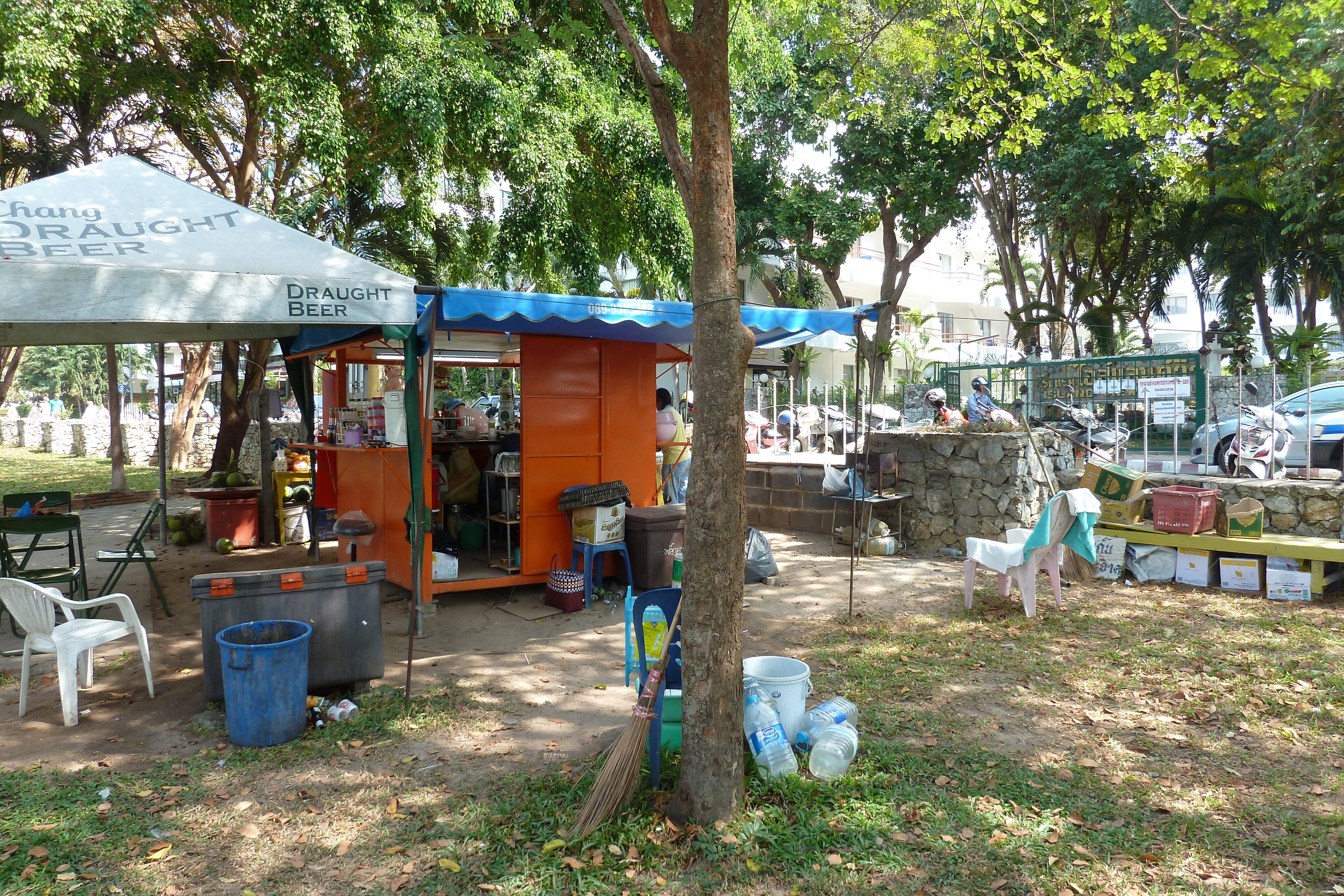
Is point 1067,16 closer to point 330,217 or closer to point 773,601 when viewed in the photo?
point 773,601

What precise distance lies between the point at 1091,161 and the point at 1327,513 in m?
10.9

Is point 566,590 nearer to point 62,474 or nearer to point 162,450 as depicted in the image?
point 162,450

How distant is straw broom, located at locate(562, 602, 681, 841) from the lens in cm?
332

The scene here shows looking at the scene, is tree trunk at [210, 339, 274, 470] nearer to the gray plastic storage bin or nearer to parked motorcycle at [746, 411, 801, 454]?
parked motorcycle at [746, 411, 801, 454]

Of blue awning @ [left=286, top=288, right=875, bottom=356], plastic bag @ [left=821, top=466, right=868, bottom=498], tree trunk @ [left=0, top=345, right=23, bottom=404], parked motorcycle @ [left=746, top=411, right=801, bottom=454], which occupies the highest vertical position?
tree trunk @ [left=0, top=345, right=23, bottom=404]

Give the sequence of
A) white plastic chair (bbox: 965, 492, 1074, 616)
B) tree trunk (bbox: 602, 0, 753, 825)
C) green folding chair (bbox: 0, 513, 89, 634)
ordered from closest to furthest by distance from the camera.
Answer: tree trunk (bbox: 602, 0, 753, 825), green folding chair (bbox: 0, 513, 89, 634), white plastic chair (bbox: 965, 492, 1074, 616)

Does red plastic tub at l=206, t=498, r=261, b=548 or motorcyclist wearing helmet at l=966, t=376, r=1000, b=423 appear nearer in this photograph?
red plastic tub at l=206, t=498, r=261, b=548

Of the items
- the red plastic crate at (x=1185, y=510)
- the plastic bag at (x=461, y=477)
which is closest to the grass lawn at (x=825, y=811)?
the red plastic crate at (x=1185, y=510)

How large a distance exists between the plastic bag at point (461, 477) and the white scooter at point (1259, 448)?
7.46m

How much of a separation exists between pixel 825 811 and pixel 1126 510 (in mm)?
6059

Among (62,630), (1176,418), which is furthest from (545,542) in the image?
(1176,418)

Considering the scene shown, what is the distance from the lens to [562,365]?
734cm

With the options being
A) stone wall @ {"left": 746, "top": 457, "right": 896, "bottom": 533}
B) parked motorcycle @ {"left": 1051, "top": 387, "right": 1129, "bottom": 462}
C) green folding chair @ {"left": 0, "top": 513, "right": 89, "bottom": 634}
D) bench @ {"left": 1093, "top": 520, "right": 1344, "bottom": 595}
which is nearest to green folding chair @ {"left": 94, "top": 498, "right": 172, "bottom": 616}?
green folding chair @ {"left": 0, "top": 513, "right": 89, "bottom": 634}

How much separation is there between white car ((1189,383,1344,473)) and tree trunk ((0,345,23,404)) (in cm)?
2620
